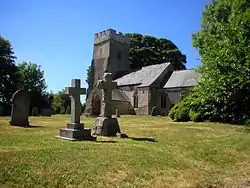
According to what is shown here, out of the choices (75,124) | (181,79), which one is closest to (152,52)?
(181,79)

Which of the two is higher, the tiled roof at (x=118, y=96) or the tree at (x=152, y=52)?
the tree at (x=152, y=52)

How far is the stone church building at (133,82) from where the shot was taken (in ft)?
141

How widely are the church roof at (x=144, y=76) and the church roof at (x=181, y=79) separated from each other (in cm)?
210

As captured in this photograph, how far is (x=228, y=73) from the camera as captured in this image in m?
17.4

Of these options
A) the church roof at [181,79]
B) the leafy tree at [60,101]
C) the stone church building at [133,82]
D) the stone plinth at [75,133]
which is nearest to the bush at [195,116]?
the stone plinth at [75,133]

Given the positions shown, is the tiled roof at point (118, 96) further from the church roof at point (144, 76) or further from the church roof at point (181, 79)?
the church roof at point (181, 79)

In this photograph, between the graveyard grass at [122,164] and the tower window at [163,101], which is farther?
the tower window at [163,101]

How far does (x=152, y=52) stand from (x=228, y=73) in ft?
154

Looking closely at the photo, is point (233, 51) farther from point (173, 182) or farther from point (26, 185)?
point (26, 185)

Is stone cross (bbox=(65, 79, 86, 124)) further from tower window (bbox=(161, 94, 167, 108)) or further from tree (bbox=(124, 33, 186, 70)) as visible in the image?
tree (bbox=(124, 33, 186, 70))

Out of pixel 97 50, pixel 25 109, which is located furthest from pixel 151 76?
pixel 25 109

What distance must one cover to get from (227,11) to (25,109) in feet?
56.2

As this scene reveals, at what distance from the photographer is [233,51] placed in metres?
16.9

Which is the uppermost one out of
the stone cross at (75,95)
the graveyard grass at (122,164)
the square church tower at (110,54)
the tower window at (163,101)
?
the square church tower at (110,54)
